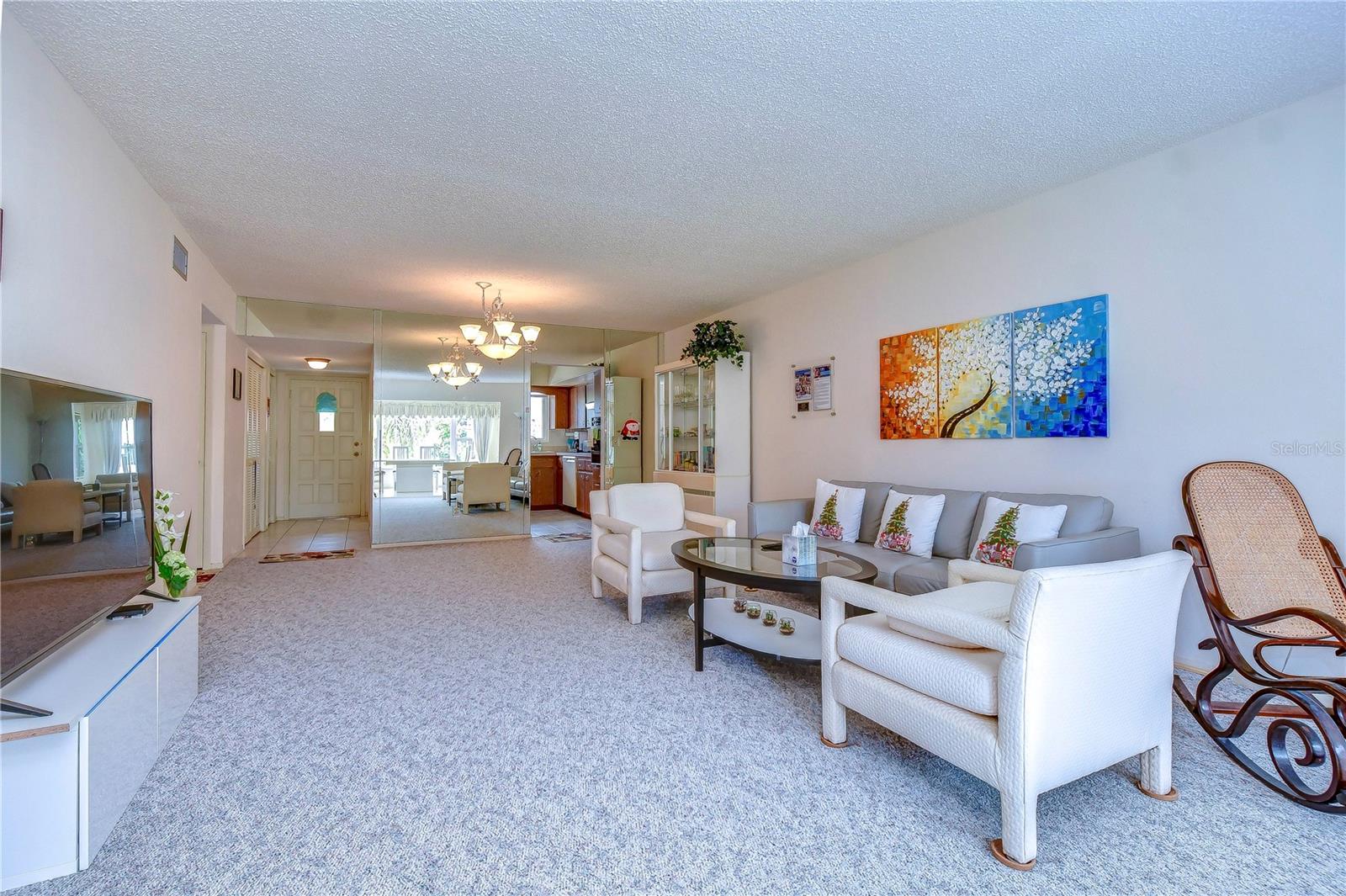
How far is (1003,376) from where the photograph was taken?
12.8ft

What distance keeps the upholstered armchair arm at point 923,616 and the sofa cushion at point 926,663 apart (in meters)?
0.07

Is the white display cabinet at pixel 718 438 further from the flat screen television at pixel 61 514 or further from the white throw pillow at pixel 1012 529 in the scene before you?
the flat screen television at pixel 61 514

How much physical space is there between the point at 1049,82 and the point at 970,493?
2.26 metres

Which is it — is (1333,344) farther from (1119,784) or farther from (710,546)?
(710,546)

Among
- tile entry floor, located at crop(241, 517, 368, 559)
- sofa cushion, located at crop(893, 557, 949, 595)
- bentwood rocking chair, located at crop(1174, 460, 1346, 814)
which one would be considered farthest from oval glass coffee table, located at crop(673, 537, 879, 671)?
tile entry floor, located at crop(241, 517, 368, 559)

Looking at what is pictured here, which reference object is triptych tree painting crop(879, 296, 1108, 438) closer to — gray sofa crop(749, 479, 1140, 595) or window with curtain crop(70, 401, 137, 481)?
gray sofa crop(749, 479, 1140, 595)

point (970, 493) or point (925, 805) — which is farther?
point (970, 493)

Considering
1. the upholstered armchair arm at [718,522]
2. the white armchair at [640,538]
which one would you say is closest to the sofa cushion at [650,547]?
the white armchair at [640,538]

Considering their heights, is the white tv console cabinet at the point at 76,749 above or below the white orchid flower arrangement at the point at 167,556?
below

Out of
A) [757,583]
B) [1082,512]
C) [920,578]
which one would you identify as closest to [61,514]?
[757,583]

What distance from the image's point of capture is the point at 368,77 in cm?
251

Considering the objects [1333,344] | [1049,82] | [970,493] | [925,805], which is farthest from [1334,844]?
[1049,82]

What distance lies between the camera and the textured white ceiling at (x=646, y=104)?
218 centimetres

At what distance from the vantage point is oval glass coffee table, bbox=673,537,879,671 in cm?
281
